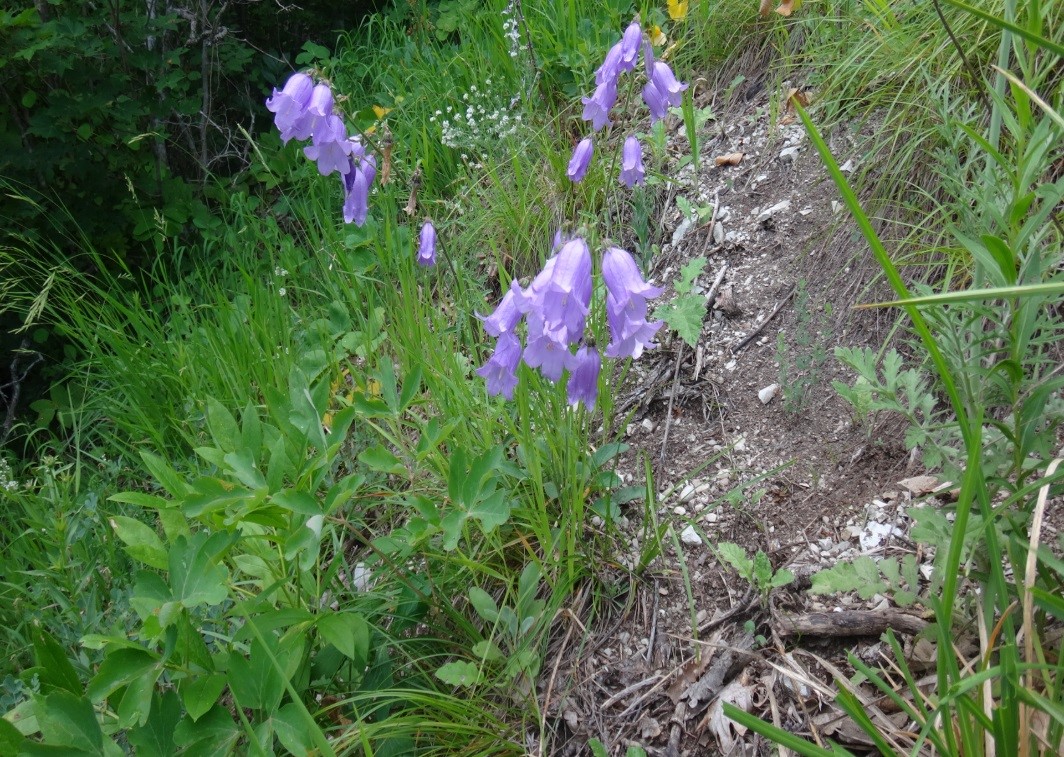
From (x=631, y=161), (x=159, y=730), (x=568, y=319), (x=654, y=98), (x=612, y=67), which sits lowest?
(x=159, y=730)

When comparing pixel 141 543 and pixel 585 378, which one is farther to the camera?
pixel 585 378

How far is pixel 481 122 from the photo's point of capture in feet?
11.7

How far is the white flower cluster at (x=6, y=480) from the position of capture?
2752mm

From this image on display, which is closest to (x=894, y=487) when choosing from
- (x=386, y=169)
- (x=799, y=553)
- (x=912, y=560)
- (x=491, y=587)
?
(x=799, y=553)

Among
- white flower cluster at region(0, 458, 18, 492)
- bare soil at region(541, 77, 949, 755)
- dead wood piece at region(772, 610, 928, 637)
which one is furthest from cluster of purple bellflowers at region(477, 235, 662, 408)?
white flower cluster at region(0, 458, 18, 492)

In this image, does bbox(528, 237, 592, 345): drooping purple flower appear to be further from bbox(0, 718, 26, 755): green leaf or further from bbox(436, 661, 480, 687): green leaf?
bbox(0, 718, 26, 755): green leaf

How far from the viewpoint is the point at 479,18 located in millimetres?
4008

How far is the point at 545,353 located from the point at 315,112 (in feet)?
3.46

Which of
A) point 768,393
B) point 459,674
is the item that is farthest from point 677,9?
point 459,674

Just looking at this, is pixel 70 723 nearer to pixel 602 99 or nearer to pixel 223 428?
pixel 223 428

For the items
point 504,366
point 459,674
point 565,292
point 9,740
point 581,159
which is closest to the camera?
point 9,740

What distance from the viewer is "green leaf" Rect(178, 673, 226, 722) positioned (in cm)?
134

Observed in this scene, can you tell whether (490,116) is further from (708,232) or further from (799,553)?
(799,553)

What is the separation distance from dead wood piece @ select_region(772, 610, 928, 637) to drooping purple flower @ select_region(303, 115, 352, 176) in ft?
5.69
